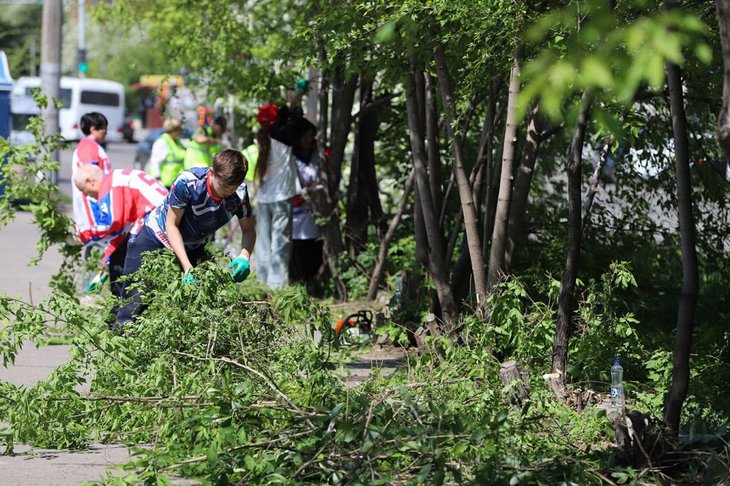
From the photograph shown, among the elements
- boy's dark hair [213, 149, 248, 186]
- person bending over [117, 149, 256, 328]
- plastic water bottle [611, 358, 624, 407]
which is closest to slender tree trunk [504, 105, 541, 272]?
plastic water bottle [611, 358, 624, 407]

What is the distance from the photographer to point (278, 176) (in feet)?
38.0

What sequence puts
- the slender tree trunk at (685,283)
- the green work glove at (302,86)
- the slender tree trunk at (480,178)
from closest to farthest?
the slender tree trunk at (685,283) → the slender tree trunk at (480,178) → the green work glove at (302,86)

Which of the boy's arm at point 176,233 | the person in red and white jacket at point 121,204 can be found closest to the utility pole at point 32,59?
the person in red and white jacket at point 121,204

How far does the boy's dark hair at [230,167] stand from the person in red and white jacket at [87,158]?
8.97 ft

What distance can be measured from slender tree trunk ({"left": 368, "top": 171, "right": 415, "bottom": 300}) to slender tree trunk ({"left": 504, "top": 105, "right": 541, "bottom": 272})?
8.14ft

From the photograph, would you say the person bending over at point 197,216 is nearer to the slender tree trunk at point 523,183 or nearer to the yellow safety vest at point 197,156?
the slender tree trunk at point 523,183

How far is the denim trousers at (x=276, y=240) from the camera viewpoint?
11.6m

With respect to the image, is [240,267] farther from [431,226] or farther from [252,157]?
[252,157]

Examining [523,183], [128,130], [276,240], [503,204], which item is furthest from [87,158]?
[128,130]

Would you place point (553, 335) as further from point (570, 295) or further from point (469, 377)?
point (469, 377)

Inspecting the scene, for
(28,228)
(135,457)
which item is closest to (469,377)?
(135,457)

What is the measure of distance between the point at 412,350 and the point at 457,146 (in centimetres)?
149

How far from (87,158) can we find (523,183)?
4347 mm

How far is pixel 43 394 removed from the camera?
20.0ft
